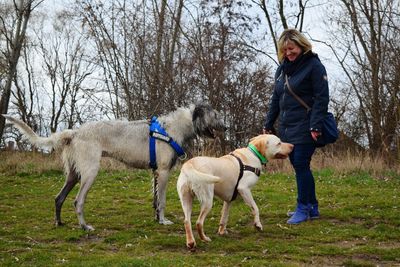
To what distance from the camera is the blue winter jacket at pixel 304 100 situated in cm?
594

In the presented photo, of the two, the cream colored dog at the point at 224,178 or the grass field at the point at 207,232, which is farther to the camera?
the cream colored dog at the point at 224,178

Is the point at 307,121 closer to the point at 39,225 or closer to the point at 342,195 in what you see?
the point at 342,195

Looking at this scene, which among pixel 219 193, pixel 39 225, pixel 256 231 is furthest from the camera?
pixel 39 225

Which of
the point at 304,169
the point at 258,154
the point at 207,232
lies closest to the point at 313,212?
the point at 304,169

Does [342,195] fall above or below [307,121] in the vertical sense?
below

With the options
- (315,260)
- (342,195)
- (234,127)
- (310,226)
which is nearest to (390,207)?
(342,195)

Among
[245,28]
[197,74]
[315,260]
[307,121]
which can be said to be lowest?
[315,260]

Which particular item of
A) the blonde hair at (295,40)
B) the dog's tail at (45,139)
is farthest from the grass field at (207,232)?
the blonde hair at (295,40)

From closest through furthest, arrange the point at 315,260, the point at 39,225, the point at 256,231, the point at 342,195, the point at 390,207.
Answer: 1. the point at 315,260
2. the point at 256,231
3. the point at 39,225
4. the point at 390,207
5. the point at 342,195

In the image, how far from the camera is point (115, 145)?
6.63 meters

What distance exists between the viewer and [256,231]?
19.5 feet

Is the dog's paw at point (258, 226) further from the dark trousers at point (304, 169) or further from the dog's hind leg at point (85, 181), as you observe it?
the dog's hind leg at point (85, 181)

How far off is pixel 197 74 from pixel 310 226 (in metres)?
9.68

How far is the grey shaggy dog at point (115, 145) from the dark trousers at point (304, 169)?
4.21 ft
